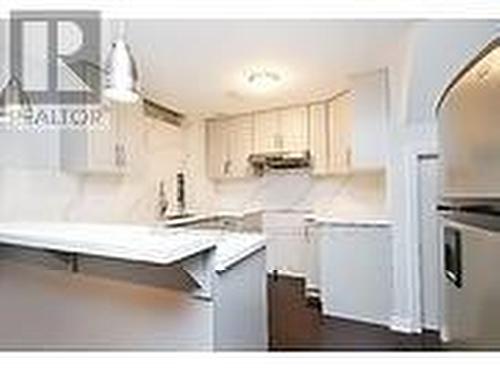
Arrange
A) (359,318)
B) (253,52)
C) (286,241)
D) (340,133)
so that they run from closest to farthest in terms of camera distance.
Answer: (253,52), (359,318), (340,133), (286,241)

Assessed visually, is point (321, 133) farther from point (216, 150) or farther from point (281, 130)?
point (216, 150)

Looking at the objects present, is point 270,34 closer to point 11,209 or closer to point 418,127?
point 418,127

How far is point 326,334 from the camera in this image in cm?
356

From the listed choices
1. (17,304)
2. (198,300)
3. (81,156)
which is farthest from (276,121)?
(198,300)

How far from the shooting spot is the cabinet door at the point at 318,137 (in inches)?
200

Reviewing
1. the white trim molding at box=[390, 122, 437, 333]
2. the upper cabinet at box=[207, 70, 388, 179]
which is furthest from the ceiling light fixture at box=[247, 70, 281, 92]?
the white trim molding at box=[390, 122, 437, 333]

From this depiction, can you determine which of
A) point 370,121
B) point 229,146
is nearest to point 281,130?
point 229,146

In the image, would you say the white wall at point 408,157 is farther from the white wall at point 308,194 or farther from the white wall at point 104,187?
the white wall at point 104,187

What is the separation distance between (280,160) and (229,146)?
82 centimetres

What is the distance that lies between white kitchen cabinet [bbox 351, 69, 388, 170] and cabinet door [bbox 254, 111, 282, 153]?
1.59m

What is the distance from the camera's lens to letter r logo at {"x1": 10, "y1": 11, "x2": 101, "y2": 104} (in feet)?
8.76

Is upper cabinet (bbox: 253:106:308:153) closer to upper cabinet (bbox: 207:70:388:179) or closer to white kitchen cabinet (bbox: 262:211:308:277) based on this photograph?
upper cabinet (bbox: 207:70:388:179)

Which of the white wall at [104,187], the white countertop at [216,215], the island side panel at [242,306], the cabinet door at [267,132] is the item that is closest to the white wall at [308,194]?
the white countertop at [216,215]

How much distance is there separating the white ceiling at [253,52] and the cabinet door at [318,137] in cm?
31
